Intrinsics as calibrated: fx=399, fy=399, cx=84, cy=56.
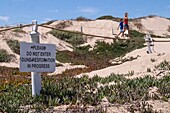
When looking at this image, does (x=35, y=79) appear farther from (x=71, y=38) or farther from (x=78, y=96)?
(x=71, y=38)

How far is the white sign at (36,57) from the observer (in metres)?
8.64

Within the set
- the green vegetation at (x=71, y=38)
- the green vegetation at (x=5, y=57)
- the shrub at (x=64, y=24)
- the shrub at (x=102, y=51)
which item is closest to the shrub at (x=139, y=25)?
the shrub at (x=64, y=24)

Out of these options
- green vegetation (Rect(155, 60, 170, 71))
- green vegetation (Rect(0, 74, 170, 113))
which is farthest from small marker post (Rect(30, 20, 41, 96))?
green vegetation (Rect(155, 60, 170, 71))

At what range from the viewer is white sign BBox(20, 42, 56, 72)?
28.3 ft

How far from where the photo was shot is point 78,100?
8195mm

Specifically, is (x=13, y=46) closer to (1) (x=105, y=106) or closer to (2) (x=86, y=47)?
(2) (x=86, y=47)

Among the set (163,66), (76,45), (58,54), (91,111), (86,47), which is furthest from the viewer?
(76,45)

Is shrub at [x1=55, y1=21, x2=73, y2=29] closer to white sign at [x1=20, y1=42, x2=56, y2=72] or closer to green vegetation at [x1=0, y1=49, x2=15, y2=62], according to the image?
green vegetation at [x1=0, y1=49, x2=15, y2=62]

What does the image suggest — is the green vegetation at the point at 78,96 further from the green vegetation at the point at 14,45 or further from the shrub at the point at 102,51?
the green vegetation at the point at 14,45

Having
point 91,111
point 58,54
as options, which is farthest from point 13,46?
point 91,111

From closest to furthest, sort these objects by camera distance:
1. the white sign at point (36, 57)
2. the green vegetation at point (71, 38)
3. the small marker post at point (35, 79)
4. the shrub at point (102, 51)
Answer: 1. the white sign at point (36, 57)
2. the small marker post at point (35, 79)
3. the shrub at point (102, 51)
4. the green vegetation at point (71, 38)

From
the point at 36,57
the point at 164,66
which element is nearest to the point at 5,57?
the point at 164,66

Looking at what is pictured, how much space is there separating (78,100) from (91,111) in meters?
1.16

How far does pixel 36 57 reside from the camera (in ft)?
29.2
